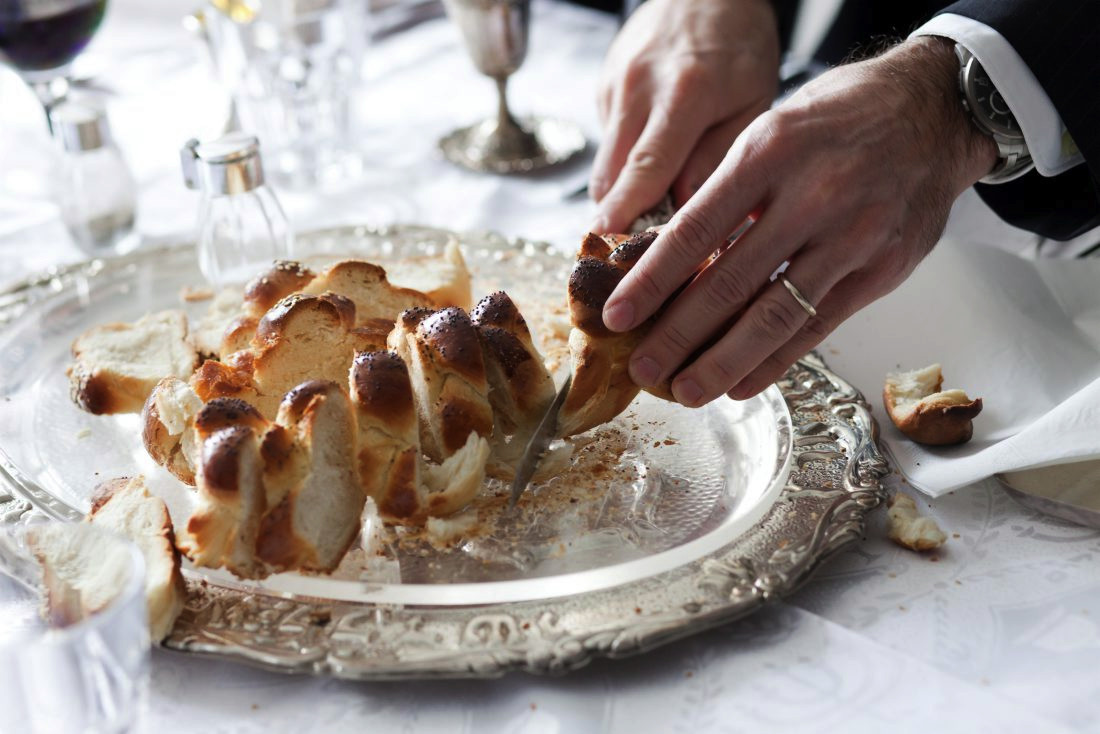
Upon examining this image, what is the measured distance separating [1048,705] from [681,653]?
419 mm

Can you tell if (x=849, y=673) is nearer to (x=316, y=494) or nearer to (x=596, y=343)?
(x=596, y=343)

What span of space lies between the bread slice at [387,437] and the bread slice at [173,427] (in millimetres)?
286

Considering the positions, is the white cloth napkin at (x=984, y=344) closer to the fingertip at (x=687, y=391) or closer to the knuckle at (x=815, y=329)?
the knuckle at (x=815, y=329)

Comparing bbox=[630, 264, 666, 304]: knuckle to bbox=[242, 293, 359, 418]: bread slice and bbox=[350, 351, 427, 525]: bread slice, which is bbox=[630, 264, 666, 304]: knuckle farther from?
bbox=[242, 293, 359, 418]: bread slice

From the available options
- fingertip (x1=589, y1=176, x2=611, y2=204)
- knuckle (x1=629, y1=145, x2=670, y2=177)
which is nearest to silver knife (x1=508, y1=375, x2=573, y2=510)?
knuckle (x1=629, y1=145, x2=670, y2=177)

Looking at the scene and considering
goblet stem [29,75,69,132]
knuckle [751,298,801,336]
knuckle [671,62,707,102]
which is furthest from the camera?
goblet stem [29,75,69,132]

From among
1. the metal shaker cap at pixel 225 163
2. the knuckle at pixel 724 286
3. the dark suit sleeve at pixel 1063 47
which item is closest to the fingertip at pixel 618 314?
the knuckle at pixel 724 286

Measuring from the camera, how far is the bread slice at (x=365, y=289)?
176 cm

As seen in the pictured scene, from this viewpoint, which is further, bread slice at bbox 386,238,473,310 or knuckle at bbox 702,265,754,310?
bread slice at bbox 386,238,473,310

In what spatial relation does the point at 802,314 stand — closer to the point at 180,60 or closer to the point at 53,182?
the point at 53,182

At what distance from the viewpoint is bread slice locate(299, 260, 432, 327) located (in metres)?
1.76

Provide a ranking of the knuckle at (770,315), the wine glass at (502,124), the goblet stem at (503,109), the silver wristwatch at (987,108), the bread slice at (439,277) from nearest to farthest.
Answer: the knuckle at (770,315) < the silver wristwatch at (987,108) < the bread slice at (439,277) < the wine glass at (502,124) < the goblet stem at (503,109)

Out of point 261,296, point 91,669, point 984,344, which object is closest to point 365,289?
point 261,296

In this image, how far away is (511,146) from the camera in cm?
286
